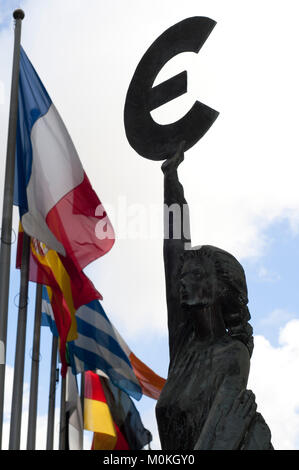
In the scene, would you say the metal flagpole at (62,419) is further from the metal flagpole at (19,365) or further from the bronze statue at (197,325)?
the bronze statue at (197,325)

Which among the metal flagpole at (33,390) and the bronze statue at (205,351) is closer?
the bronze statue at (205,351)

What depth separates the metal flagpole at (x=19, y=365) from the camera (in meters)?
9.10

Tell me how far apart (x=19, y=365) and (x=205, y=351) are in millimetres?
4065

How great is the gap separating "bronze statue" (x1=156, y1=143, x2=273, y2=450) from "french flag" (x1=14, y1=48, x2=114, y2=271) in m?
3.17

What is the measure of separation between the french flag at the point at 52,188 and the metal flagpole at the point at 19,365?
0.49 metres

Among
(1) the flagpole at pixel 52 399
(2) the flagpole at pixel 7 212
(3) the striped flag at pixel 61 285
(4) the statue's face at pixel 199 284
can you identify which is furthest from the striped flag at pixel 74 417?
(4) the statue's face at pixel 199 284

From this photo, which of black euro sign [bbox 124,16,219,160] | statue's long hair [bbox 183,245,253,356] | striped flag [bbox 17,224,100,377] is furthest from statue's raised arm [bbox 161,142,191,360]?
striped flag [bbox 17,224,100,377]

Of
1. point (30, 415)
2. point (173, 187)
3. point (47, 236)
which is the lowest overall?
point (30, 415)

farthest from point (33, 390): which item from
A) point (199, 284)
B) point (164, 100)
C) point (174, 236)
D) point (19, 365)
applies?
point (199, 284)

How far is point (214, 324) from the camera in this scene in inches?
227
